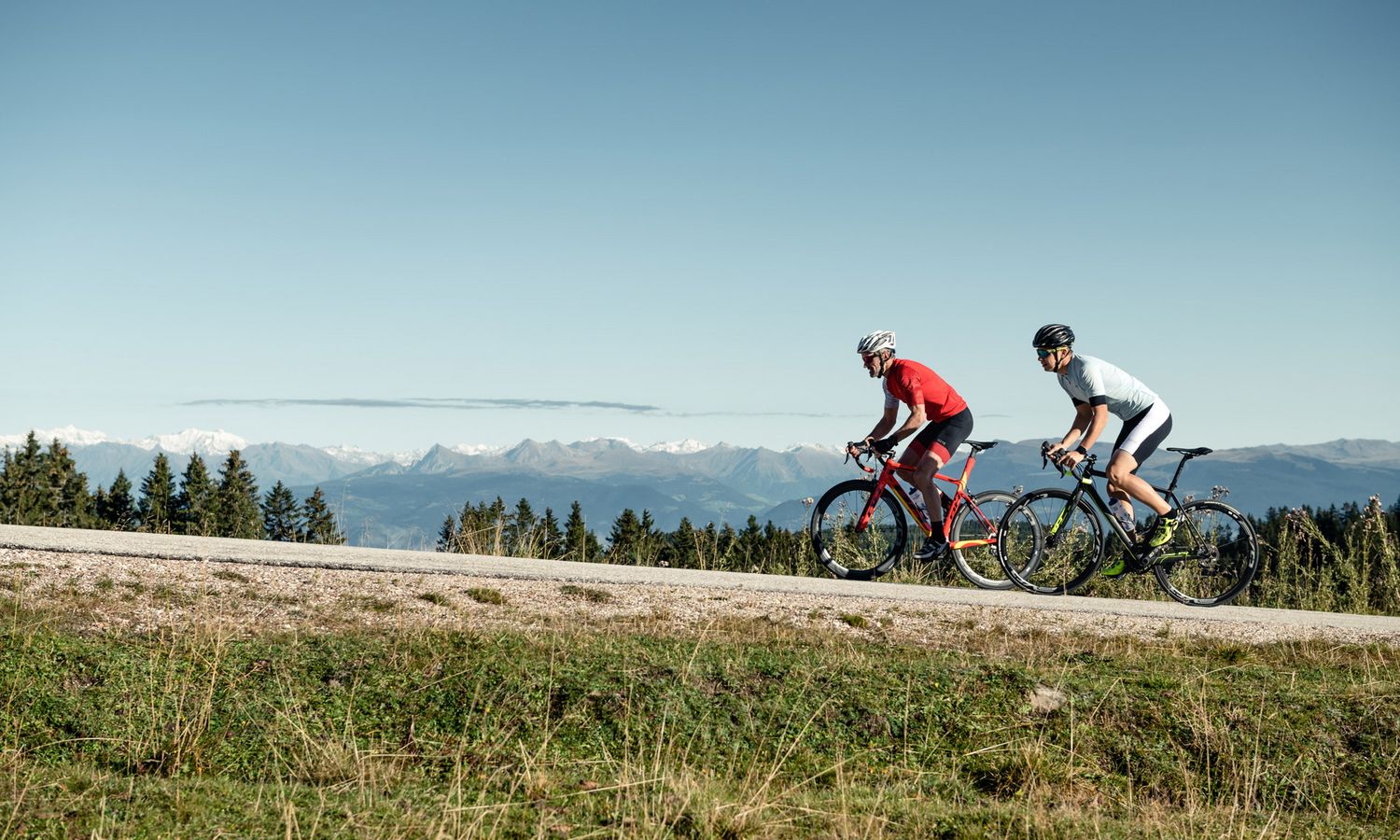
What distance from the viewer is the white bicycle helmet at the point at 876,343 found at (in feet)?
34.7

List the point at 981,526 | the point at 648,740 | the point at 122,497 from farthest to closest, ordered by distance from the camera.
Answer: the point at 122,497
the point at 981,526
the point at 648,740

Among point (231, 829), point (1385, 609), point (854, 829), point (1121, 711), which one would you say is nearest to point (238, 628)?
point (231, 829)

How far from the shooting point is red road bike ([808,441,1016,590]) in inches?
456

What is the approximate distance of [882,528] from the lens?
1198 centimetres

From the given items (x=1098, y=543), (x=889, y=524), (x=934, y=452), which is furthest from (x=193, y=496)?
(x=1098, y=543)

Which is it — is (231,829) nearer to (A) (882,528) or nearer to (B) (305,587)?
(B) (305,587)

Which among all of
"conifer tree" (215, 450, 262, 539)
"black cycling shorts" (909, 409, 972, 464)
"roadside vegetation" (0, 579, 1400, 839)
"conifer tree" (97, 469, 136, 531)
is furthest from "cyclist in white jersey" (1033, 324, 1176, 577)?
"conifer tree" (97, 469, 136, 531)

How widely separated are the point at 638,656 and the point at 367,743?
210 cm

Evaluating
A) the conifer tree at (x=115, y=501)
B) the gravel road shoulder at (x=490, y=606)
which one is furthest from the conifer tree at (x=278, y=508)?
the gravel road shoulder at (x=490, y=606)

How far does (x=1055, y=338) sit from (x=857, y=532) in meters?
3.23

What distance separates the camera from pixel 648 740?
19.9 ft

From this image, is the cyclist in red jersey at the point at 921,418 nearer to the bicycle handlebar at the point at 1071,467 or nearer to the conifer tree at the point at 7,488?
the bicycle handlebar at the point at 1071,467

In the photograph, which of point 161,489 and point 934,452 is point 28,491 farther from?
point 934,452

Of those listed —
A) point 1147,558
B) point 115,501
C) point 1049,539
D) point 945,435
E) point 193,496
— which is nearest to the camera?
point 945,435
